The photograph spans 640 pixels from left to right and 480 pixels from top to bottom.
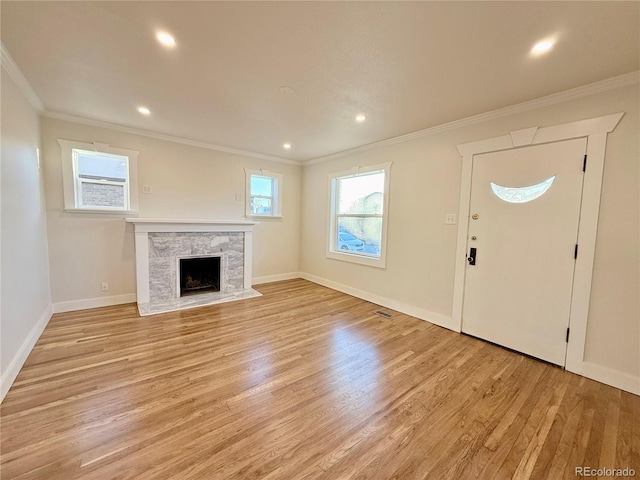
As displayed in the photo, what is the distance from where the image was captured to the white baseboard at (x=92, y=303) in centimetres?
346

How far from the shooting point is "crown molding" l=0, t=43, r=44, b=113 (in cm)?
199

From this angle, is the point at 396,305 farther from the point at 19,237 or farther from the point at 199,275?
the point at 19,237

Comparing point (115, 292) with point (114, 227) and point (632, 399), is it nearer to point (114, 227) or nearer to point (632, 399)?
point (114, 227)

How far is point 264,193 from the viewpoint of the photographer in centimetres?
528

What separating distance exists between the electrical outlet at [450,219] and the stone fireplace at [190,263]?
314 cm

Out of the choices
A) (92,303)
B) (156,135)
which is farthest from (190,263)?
(156,135)

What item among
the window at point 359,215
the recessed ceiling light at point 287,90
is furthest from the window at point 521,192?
the recessed ceiling light at point 287,90

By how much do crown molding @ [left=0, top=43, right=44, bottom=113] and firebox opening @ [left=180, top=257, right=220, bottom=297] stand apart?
252 centimetres

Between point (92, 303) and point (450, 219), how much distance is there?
5004 millimetres

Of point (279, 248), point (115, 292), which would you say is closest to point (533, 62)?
point (279, 248)

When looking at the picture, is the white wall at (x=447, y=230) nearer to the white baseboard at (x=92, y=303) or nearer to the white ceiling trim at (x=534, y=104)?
the white ceiling trim at (x=534, y=104)

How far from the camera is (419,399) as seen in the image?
6.49ft

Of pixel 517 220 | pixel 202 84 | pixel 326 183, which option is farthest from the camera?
pixel 326 183

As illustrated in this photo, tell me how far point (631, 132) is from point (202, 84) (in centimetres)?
370
